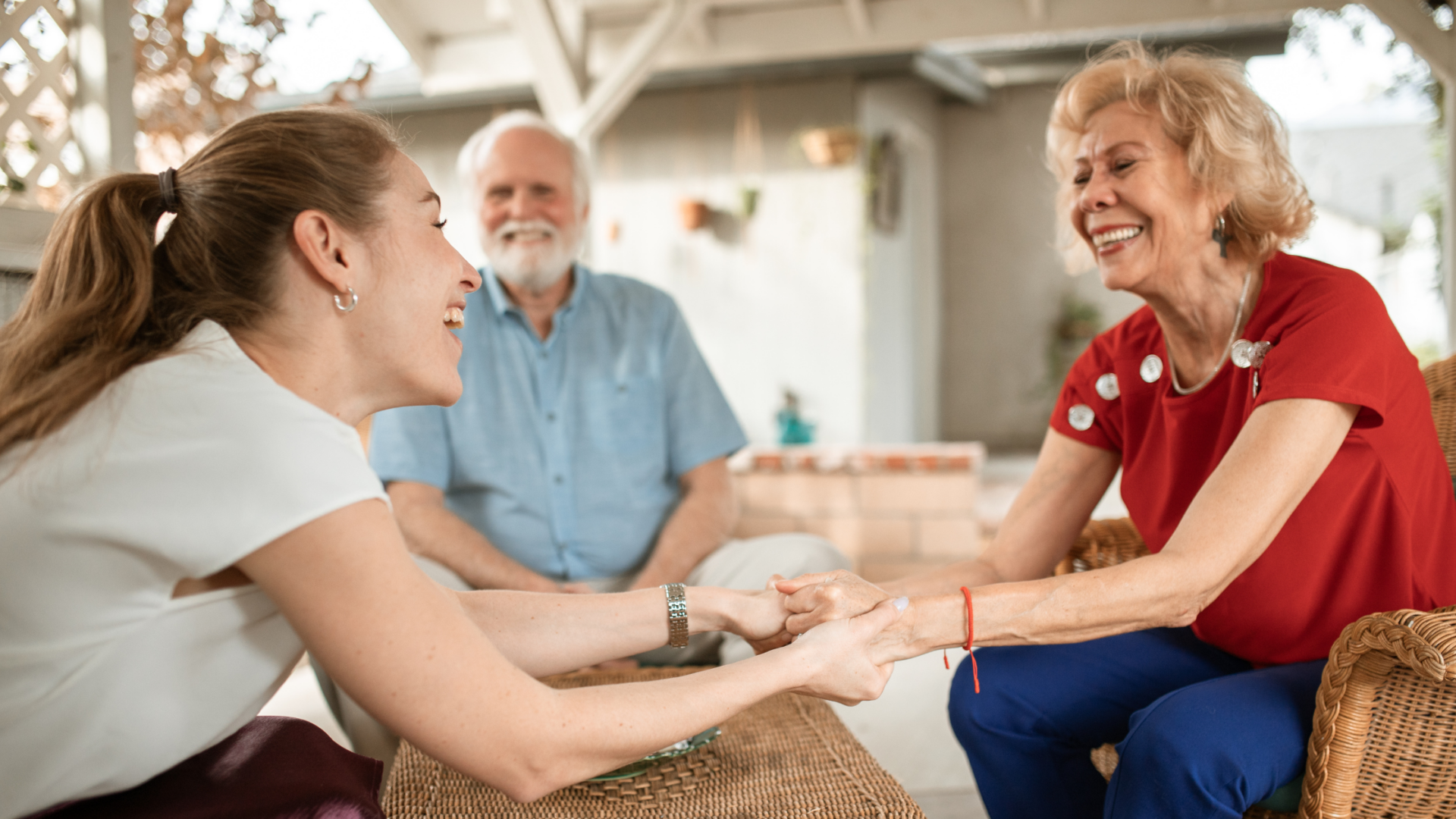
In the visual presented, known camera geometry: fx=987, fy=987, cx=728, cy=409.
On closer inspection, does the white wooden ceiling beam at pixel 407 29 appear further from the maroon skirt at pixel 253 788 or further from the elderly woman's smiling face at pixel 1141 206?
the maroon skirt at pixel 253 788

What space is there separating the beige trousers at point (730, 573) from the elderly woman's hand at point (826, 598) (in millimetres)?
558

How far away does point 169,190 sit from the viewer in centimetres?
107

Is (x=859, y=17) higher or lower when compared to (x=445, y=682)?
higher

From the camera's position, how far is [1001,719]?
1.64 meters

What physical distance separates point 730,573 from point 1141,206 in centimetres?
118

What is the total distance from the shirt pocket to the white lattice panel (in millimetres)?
1284

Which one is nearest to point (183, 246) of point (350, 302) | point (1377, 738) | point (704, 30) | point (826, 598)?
point (350, 302)

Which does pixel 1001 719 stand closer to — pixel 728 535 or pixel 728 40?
pixel 728 535

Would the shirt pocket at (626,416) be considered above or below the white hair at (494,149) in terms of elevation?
below

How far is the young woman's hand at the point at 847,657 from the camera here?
49.5 inches

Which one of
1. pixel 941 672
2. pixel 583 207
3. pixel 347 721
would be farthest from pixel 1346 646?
pixel 941 672

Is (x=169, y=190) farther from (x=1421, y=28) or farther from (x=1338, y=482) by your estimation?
(x=1421, y=28)

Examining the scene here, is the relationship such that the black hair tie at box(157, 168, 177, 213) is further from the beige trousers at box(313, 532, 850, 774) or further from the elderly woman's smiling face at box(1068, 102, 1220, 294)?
the elderly woman's smiling face at box(1068, 102, 1220, 294)

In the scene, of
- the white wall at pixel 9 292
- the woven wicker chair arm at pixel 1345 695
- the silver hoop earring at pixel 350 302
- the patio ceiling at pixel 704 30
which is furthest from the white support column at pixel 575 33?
the woven wicker chair arm at pixel 1345 695
